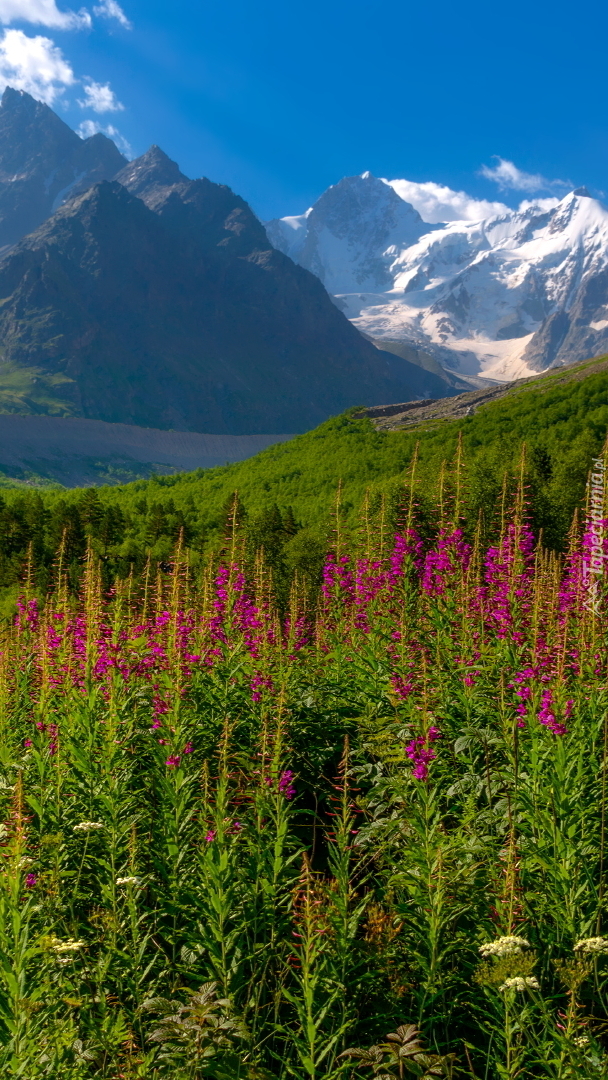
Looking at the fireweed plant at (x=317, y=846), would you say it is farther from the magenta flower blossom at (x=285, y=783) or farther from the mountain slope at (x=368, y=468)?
the mountain slope at (x=368, y=468)

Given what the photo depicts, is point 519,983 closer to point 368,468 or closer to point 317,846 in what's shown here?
point 317,846

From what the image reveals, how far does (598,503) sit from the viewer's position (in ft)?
27.0

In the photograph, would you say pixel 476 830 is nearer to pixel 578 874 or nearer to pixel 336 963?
pixel 578 874

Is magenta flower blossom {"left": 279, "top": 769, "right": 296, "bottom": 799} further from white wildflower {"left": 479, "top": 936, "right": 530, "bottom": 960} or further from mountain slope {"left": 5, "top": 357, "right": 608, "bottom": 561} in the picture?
mountain slope {"left": 5, "top": 357, "right": 608, "bottom": 561}

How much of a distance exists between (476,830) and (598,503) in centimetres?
423

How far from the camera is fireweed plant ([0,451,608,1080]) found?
4297 millimetres

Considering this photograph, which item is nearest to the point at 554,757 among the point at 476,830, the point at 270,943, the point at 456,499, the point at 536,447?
the point at 476,830

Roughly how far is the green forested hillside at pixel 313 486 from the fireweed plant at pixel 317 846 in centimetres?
2728

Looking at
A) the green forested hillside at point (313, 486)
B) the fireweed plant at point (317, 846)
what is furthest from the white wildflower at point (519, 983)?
the green forested hillside at point (313, 486)

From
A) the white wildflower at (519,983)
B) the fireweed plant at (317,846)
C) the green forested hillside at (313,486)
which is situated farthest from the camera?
the green forested hillside at (313,486)

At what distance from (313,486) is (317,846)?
101071mm

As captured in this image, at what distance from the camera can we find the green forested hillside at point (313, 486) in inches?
2410

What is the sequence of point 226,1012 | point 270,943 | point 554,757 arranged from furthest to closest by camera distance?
point 554,757, point 270,943, point 226,1012

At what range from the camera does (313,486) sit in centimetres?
10800
